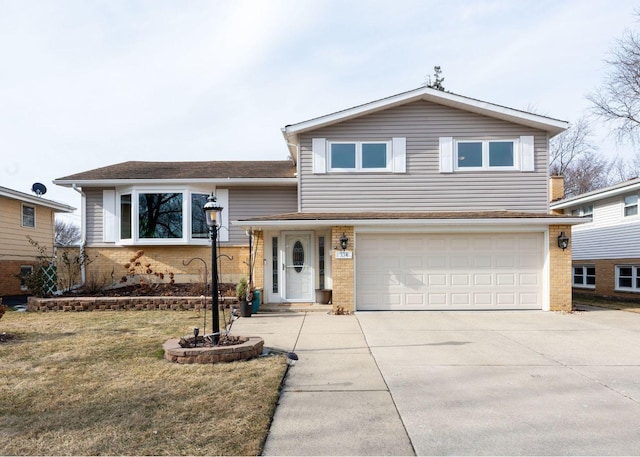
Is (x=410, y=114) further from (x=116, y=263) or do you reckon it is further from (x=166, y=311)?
(x=116, y=263)

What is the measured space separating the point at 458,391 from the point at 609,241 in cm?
1533

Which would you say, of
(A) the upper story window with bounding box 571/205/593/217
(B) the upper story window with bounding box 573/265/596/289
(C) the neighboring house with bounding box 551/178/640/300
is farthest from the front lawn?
(B) the upper story window with bounding box 573/265/596/289

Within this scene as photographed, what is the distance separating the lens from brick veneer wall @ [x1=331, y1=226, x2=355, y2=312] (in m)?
12.0

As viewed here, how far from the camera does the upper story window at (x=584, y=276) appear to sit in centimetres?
1900

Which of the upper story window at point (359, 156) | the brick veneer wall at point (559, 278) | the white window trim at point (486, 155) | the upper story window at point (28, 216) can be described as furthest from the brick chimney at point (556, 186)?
the upper story window at point (28, 216)

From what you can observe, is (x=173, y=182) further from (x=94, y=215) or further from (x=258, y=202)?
(x=94, y=215)

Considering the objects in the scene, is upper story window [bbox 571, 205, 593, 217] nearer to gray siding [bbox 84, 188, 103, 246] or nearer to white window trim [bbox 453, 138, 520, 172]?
white window trim [bbox 453, 138, 520, 172]

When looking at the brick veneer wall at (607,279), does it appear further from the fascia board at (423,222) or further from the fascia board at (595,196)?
the fascia board at (423,222)

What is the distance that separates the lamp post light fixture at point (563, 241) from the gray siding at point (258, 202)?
787 centimetres

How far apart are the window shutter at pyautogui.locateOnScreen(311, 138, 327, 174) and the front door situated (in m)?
1.98

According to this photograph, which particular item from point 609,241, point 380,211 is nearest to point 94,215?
point 380,211

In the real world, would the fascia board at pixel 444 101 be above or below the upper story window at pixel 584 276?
above

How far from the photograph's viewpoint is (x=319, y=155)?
44.7ft

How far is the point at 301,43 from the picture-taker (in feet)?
40.3
